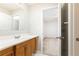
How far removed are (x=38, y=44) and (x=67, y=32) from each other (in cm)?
40

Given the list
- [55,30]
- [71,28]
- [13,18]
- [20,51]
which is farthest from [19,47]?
[71,28]

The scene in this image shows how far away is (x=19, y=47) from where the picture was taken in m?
1.28

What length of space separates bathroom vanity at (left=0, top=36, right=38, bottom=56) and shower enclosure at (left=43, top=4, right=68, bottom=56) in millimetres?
164

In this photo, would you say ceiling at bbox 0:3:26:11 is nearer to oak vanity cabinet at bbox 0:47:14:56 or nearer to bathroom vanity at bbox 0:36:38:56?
bathroom vanity at bbox 0:36:38:56

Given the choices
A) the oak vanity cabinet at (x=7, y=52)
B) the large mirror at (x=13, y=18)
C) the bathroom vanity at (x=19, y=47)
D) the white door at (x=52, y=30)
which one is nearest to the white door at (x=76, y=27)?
the white door at (x=52, y=30)

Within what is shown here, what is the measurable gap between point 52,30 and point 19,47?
469mm

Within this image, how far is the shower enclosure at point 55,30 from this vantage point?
141 centimetres

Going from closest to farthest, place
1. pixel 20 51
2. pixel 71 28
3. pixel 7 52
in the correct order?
pixel 7 52 → pixel 20 51 → pixel 71 28

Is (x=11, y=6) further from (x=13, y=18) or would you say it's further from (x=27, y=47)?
(x=27, y=47)

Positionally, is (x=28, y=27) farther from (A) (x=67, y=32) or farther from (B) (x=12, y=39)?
(A) (x=67, y=32)

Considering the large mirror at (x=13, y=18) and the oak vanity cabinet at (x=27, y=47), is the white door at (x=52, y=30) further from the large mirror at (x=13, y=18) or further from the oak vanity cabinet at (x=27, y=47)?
the large mirror at (x=13, y=18)

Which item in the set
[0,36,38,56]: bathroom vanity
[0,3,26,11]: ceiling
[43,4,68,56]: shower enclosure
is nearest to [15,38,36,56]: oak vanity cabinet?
[0,36,38,56]: bathroom vanity

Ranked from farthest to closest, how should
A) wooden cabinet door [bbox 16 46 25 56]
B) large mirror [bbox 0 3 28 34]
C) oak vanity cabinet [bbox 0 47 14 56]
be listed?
1. large mirror [bbox 0 3 28 34]
2. wooden cabinet door [bbox 16 46 25 56]
3. oak vanity cabinet [bbox 0 47 14 56]

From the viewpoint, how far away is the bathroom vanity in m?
1.11
